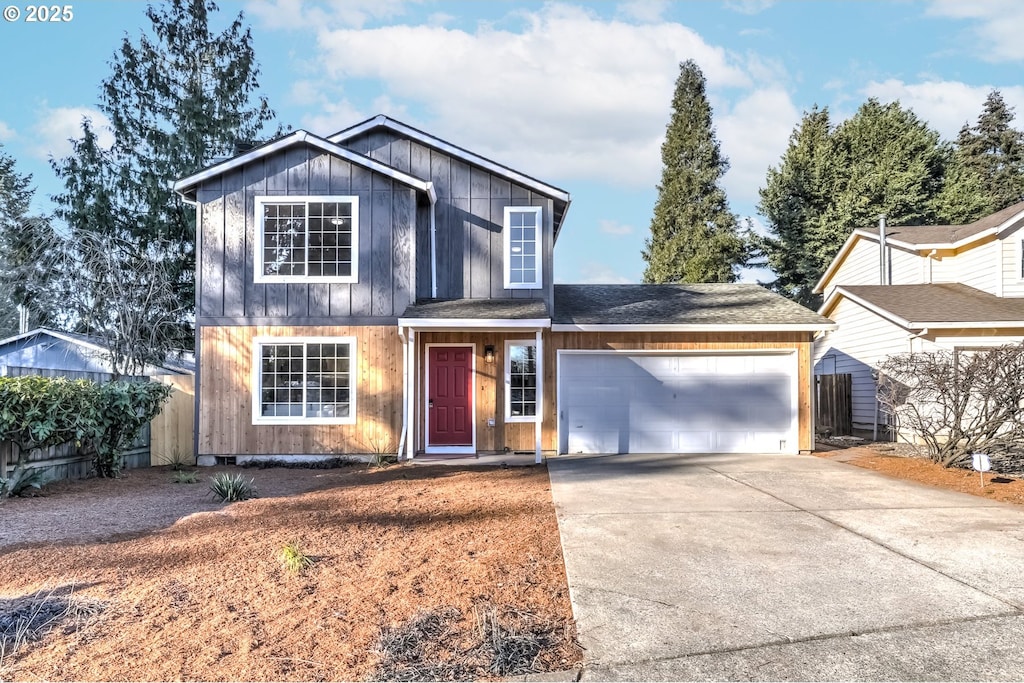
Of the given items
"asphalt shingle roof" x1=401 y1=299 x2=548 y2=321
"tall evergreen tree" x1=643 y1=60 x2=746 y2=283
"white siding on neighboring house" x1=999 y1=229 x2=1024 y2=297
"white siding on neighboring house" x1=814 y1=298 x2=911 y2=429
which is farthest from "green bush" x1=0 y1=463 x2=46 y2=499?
"tall evergreen tree" x1=643 y1=60 x2=746 y2=283

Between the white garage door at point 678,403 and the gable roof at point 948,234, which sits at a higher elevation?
the gable roof at point 948,234

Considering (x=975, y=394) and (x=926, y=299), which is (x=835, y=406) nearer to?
(x=926, y=299)

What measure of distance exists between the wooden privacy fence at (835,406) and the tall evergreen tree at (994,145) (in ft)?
80.3

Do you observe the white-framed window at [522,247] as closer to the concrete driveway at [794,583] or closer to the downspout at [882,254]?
the concrete driveway at [794,583]

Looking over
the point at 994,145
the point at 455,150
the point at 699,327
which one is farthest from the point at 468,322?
the point at 994,145

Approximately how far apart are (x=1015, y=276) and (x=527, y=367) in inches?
480

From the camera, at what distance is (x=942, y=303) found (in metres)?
15.1

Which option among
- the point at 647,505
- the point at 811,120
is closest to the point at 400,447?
the point at 647,505

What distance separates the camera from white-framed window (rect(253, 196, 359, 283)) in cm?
1227

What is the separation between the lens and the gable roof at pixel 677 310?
12.5 metres

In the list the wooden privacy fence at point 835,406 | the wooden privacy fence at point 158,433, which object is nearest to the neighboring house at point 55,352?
the wooden privacy fence at point 158,433

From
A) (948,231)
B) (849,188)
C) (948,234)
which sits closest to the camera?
(948,234)

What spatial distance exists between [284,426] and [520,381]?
14.9 feet

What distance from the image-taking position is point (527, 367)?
12742mm
